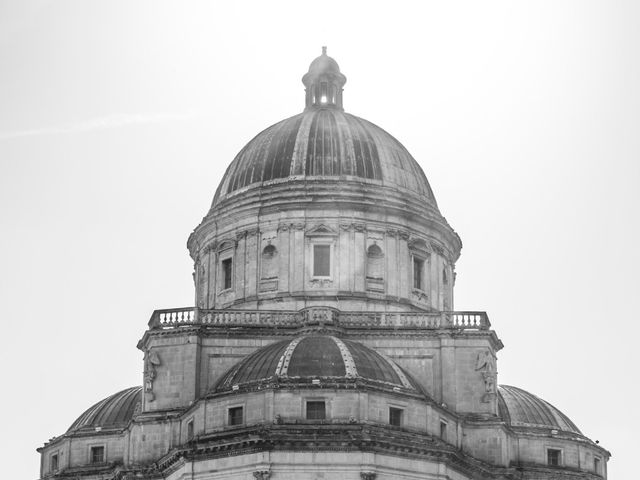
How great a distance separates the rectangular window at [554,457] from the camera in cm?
8450

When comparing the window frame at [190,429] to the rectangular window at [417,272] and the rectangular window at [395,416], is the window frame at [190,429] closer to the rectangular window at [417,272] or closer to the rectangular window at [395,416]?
the rectangular window at [395,416]

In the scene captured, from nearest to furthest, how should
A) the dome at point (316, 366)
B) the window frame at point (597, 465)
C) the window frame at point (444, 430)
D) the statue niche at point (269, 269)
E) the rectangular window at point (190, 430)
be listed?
the dome at point (316, 366) < the window frame at point (444, 430) < the rectangular window at point (190, 430) < the statue niche at point (269, 269) < the window frame at point (597, 465)

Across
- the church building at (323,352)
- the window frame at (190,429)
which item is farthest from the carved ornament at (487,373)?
the window frame at (190,429)

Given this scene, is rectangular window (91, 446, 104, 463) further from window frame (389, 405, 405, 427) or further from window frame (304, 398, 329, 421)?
window frame (389, 405, 405, 427)

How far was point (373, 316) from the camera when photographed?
80.6 metres

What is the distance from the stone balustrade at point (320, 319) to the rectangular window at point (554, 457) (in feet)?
29.0

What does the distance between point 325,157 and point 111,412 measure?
1822 cm

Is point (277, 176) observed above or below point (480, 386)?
above

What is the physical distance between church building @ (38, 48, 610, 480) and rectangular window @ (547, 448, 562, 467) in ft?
0.33

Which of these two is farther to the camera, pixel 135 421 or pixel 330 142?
pixel 330 142

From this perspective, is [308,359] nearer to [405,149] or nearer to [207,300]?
[207,300]

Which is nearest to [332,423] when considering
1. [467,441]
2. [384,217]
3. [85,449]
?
[467,441]

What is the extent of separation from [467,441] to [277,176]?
1784 centimetres

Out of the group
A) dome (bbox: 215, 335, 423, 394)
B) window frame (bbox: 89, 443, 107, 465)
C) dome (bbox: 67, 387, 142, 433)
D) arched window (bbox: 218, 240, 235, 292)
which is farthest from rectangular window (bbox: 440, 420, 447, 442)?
window frame (bbox: 89, 443, 107, 465)
